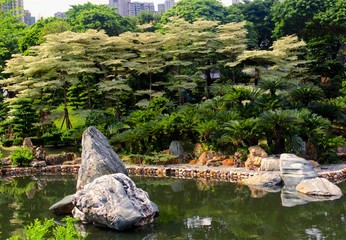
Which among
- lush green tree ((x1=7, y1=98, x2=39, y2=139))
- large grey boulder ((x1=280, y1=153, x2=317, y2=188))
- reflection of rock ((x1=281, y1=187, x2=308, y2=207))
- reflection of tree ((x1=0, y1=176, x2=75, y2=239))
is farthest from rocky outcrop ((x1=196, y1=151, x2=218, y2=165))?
lush green tree ((x1=7, y1=98, x2=39, y2=139))

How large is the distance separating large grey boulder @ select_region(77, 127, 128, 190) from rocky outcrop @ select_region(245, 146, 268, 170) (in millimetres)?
5130

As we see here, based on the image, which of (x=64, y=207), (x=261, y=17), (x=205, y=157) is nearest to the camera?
(x=64, y=207)

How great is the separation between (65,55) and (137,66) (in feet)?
11.5

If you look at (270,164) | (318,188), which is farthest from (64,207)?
(270,164)

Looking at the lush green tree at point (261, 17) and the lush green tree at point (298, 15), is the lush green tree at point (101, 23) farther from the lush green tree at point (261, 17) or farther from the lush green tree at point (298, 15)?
the lush green tree at point (298, 15)

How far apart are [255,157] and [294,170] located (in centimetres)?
253

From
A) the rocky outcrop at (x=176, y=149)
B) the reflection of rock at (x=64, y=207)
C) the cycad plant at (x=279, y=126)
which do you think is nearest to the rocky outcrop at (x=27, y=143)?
the rocky outcrop at (x=176, y=149)

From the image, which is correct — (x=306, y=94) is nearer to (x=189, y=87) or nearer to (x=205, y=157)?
(x=205, y=157)

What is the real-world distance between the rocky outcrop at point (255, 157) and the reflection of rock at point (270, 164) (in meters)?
0.38

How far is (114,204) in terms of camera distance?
9125 mm

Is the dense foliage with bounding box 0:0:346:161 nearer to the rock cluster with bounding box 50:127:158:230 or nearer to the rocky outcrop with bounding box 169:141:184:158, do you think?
the rocky outcrop with bounding box 169:141:184:158

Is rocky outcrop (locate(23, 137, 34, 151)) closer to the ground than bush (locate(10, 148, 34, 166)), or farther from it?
farther from it

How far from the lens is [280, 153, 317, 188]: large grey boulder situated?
1247 cm

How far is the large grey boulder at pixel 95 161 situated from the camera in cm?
1086
